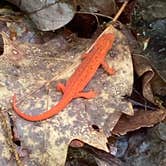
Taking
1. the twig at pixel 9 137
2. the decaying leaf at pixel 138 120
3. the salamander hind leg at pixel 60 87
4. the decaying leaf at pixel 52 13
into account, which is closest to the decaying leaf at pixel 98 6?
the decaying leaf at pixel 52 13

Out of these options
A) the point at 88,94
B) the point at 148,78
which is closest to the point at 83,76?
the point at 88,94

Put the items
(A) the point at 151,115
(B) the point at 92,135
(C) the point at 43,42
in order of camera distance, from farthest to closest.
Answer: (C) the point at 43,42 → (A) the point at 151,115 → (B) the point at 92,135

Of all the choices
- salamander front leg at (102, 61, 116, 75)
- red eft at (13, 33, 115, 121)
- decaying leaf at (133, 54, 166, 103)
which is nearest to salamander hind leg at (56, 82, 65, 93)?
red eft at (13, 33, 115, 121)

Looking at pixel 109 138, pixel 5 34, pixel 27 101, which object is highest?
pixel 5 34

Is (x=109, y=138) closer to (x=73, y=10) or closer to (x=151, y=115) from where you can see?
(x=151, y=115)

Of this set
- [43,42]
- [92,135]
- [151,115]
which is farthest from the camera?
[43,42]

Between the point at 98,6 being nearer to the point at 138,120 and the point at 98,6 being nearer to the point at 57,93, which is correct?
the point at 57,93

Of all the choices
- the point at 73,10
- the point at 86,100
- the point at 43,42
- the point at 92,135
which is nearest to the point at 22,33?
the point at 43,42

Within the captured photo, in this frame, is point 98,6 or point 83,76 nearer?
point 83,76
